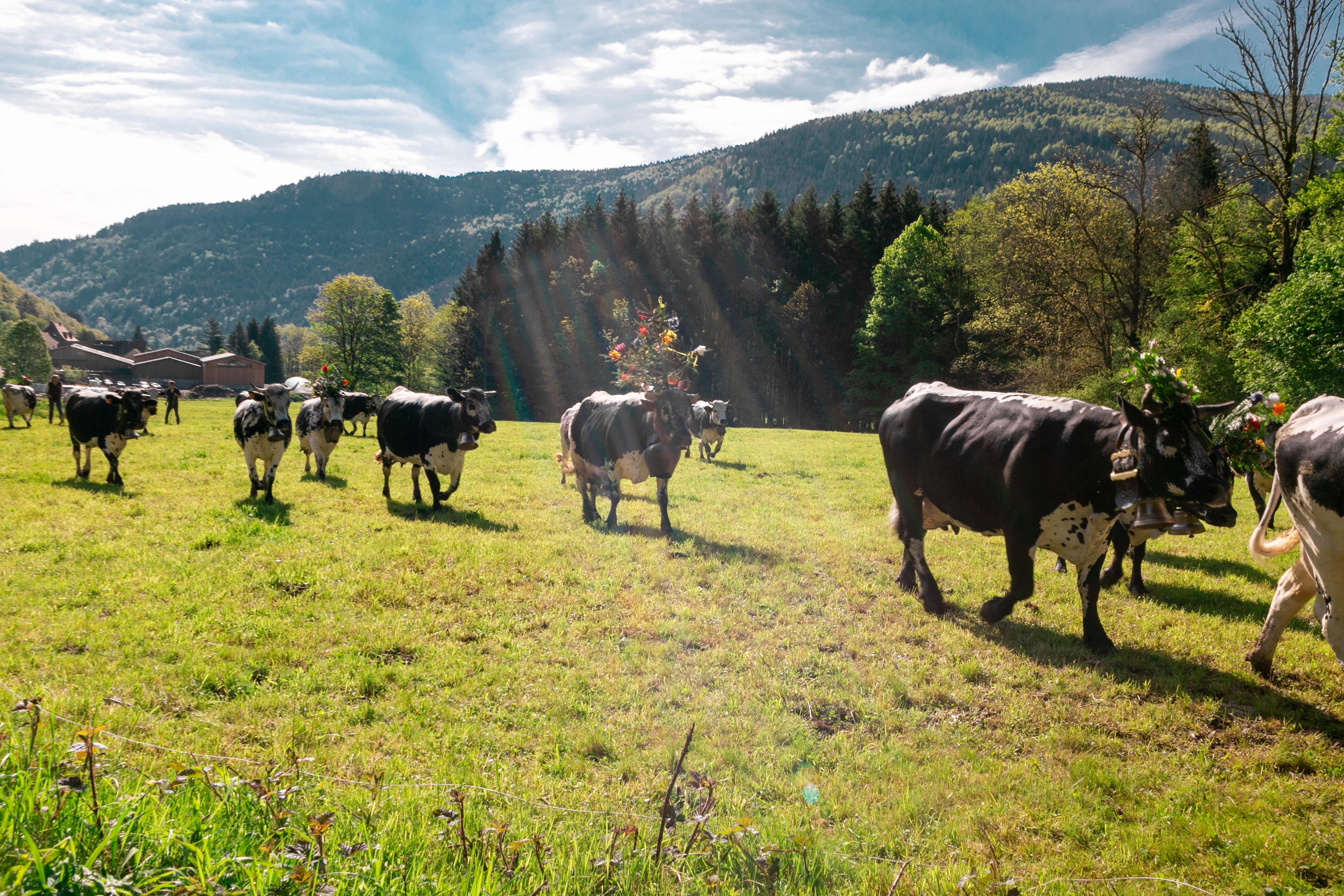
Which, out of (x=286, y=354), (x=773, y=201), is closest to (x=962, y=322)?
(x=773, y=201)

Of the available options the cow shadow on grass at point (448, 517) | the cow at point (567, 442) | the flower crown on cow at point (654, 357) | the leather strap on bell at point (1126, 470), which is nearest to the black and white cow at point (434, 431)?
the cow shadow on grass at point (448, 517)

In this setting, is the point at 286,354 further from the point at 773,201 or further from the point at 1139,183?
the point at 1139,183

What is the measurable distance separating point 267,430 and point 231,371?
101 meters

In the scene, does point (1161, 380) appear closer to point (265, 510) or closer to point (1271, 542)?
point (1271, 542)

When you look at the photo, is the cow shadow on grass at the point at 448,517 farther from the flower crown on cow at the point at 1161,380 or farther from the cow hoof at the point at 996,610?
the flower crown on cow at the point at 1161,380

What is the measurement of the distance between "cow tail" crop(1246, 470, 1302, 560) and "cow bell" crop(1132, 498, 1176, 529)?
981mm

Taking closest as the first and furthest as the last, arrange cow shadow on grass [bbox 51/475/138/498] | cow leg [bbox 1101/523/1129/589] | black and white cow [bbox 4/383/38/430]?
cow leg [bbox 1101/523/1129/589] < cow shadow on grass [bbox 51/475/138/498] < black and white cow [bbox 4/383/38/430]

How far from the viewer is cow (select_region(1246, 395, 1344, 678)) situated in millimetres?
4637

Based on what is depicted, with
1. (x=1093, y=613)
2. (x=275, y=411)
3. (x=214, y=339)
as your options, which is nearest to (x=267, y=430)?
(x=275, y=411)

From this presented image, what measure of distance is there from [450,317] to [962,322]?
5381 centimetres

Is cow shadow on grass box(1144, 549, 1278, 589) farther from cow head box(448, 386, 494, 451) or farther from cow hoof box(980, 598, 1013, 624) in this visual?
cow head box(448, 386, 494, 451)

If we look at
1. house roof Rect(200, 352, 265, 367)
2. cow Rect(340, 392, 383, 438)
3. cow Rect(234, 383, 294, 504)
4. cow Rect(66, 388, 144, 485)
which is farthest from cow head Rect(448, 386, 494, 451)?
house roof Rect(200, 352, 265, 367)

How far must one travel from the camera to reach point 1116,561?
8.13m

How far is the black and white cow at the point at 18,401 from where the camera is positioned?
24.1 meters
